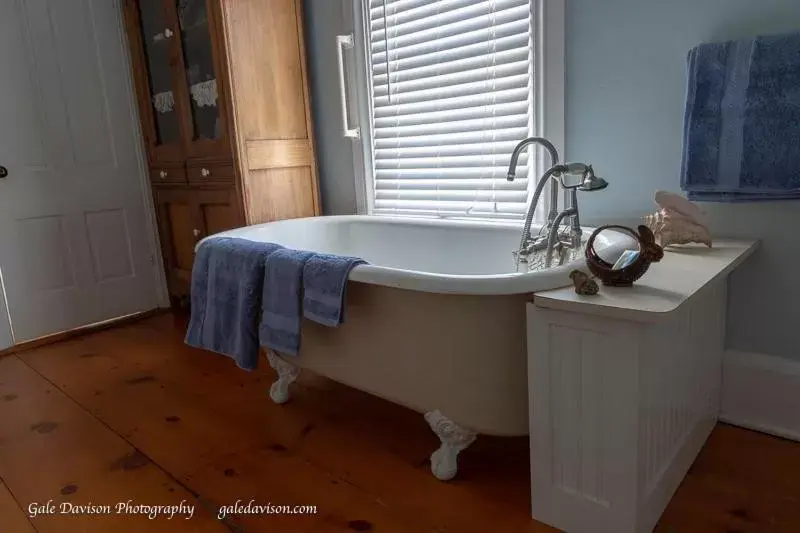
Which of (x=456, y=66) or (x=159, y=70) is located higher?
(x=159, y=70)

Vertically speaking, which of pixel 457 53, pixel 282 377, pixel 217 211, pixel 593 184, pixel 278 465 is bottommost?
pixel 278 465

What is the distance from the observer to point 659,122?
1719 mm

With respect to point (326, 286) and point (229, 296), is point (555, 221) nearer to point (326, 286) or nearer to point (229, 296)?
point (326, 286)

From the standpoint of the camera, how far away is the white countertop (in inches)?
42.1

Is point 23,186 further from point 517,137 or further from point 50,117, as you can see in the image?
point 517,137

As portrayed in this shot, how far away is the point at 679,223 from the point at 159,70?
101 inches

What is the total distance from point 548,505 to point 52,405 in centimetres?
188

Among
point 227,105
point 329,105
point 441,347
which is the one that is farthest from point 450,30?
point 441,347

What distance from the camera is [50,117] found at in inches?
111

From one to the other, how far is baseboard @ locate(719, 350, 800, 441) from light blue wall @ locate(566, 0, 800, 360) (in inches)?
1.5

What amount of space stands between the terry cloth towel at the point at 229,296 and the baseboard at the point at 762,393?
145cm

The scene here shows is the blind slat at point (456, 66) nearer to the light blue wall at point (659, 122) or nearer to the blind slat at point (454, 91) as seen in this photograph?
the blind slat at point (454, 91)

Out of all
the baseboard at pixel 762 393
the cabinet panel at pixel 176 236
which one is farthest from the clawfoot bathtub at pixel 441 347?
the cabinet panel at pixel 176 236

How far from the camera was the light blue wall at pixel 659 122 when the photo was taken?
157cm
